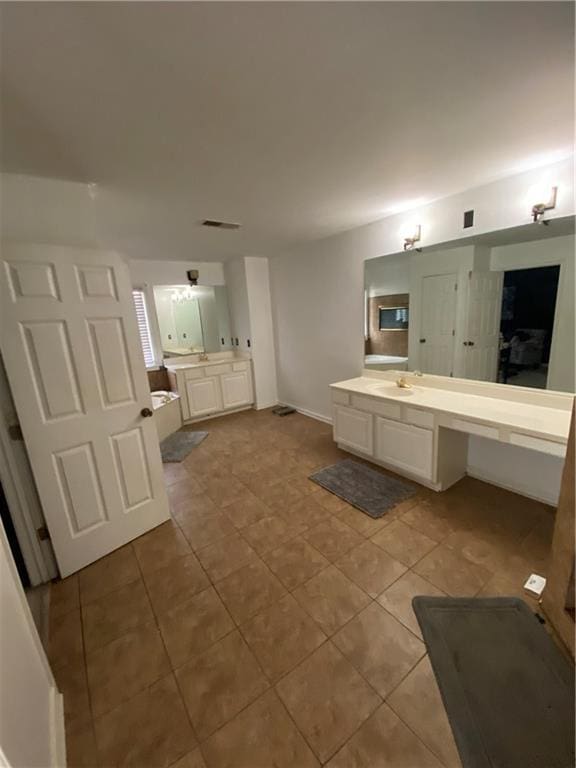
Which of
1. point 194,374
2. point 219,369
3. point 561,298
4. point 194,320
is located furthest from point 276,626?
point 194,320

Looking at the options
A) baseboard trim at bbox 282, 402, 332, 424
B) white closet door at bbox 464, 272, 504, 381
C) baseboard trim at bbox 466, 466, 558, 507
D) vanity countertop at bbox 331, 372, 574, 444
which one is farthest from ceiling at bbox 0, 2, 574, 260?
baseboard trim at bbox 282, 402, 332, 424

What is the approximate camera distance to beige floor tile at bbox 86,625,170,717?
1.33m

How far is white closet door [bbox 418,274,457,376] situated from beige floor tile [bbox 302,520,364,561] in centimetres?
167

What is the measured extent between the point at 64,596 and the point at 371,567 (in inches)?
72.6

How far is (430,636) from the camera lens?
1.49 m

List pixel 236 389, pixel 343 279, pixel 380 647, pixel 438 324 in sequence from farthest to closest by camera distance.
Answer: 1. pixel 236 389
2. pixel 343 279
3. pixel 438 324
4. pixel 380 647

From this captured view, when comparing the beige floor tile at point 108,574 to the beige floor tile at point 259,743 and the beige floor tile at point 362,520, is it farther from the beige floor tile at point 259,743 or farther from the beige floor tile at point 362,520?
the beige floor tile at point 362,520

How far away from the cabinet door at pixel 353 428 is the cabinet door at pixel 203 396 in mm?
2106

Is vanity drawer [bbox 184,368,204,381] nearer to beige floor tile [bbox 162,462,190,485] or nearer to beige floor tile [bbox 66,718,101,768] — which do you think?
beige floor tile [bbox 162,462,190,485]

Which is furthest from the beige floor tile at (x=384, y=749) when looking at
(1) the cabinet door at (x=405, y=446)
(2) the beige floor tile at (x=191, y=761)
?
(1) the cabinet door at (x=405, y=446)

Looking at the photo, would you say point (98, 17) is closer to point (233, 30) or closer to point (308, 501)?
point (233, 30)

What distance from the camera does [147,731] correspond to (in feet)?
3.96

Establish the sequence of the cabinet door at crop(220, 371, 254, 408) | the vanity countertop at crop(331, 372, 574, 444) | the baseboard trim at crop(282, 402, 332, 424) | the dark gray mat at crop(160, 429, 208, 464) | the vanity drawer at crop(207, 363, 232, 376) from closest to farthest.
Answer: the vanity countertop at crop(331, 372, 574, 444), the dark gray mat at crop(160, 429, 208, 464), the baseboard trim at crop(282, 402, 332, 424), the vanity drawer at crop(207, 363, 232, 376), the cabinet door at crop(220, 371, 254, 408)

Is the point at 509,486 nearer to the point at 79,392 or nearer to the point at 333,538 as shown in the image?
the point at 333,538
